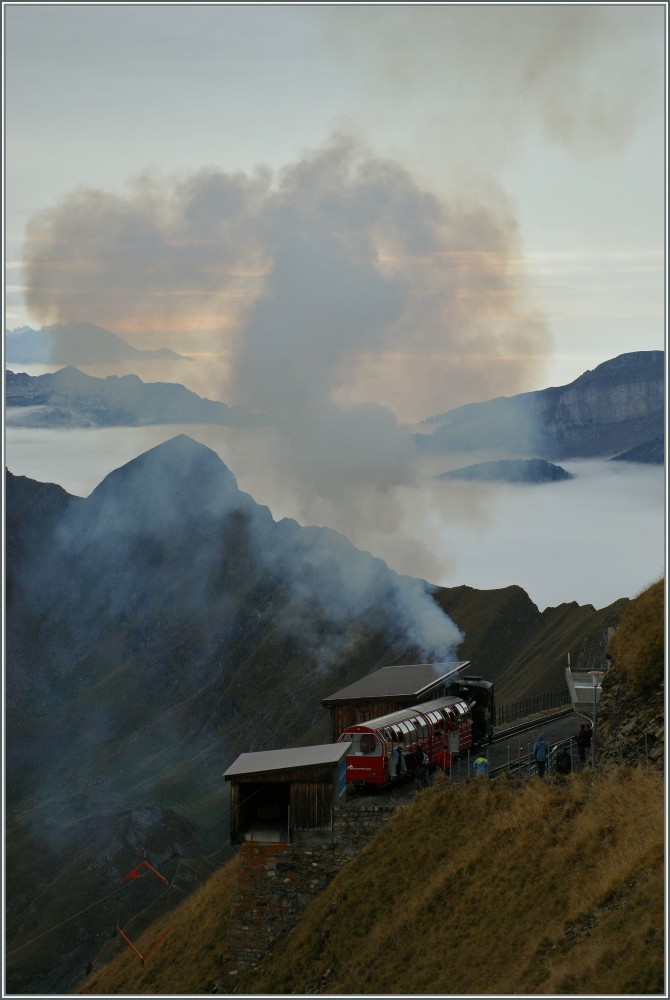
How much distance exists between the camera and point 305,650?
152 meters

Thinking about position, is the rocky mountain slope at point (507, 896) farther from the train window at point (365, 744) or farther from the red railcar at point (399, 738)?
the train window at point (365, 744)

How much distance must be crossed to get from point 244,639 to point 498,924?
148904 millimetres

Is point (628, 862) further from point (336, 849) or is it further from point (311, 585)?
point (311, 585)

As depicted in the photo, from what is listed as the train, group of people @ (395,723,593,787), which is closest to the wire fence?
the train

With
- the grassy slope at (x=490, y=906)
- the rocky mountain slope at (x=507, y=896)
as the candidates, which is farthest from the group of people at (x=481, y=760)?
the grassy slope at (x=490, y=906)

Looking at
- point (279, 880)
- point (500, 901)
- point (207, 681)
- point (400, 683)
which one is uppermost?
point (400, 683)

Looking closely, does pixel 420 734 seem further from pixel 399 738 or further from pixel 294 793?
pixel 294 793

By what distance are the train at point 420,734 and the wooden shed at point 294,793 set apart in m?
0.67

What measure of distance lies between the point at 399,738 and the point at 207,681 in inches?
5274

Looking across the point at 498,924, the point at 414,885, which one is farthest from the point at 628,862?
the point at 414,885

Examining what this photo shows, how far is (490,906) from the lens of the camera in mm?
26062

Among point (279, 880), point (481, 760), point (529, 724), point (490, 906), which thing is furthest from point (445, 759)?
point (490, 906)

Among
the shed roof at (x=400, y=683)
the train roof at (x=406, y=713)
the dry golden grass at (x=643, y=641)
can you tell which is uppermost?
the dry golden grass at (x=643, y=641)

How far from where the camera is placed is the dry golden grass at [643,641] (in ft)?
100
